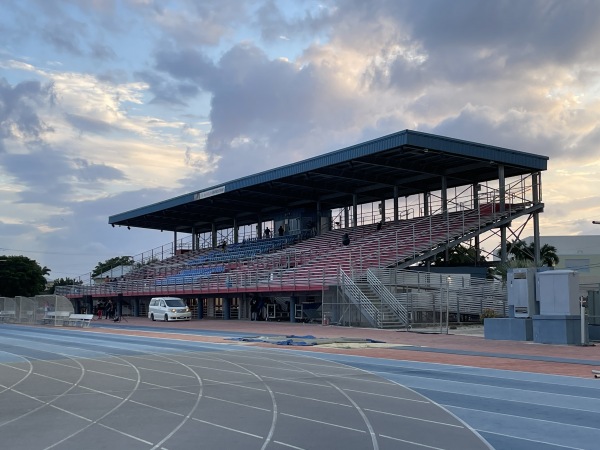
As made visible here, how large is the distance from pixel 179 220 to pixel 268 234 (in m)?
13.6

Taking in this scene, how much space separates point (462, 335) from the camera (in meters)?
28.6

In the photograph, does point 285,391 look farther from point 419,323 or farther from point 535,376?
point 419,323

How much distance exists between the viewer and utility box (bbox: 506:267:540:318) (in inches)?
973

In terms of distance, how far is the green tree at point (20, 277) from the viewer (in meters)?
95.2

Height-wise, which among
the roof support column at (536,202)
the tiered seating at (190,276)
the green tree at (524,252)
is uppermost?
the roof support column at (536,202)

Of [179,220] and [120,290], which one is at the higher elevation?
[179,220]

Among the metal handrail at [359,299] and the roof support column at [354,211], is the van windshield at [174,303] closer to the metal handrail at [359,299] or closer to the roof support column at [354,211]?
the roof support column at [354,211]

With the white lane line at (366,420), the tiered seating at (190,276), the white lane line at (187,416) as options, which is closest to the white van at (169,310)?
the tiered seating at (190,276)

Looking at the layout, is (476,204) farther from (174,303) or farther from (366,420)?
(366,420)

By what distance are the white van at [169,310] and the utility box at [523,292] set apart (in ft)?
89.4

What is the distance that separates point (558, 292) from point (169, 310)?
2999 cm

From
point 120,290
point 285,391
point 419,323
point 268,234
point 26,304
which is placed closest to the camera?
point 285,391

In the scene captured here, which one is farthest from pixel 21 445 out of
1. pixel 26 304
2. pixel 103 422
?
pixel 26 304

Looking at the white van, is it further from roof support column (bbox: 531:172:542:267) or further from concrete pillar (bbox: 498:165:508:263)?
roof support column (bbox: 531:172:542:267)
